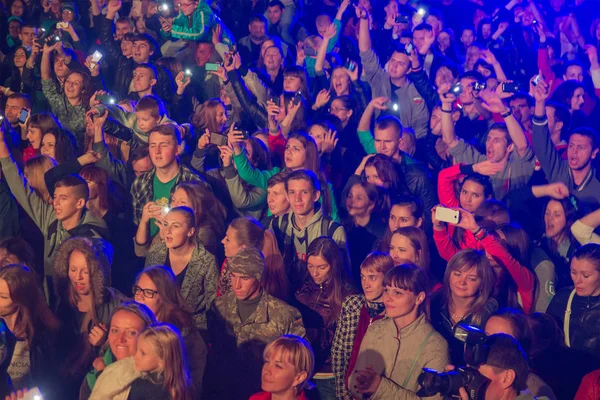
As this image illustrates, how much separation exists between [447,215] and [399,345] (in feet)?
3.83

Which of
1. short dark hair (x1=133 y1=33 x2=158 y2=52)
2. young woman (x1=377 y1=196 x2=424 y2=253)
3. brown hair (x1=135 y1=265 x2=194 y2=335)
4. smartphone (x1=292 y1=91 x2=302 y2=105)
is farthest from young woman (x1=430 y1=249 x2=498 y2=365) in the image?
short dark hair (x1=133 y1=33 x2=158 y2=52)

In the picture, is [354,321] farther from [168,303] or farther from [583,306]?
[583,306]

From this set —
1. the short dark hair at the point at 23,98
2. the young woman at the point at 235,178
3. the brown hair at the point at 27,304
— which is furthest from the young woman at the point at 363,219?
the short dark hair at the point at 23,98

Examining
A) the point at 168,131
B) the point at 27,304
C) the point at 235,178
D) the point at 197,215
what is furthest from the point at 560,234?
the point at 27,304

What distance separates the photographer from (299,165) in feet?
20.4

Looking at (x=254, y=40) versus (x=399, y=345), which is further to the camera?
(x=254, y=40)

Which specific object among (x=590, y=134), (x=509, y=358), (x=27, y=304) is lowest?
(x=27, y=304)

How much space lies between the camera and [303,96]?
24.6 feet

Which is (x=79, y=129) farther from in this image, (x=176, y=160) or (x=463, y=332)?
(x=463, y=332)

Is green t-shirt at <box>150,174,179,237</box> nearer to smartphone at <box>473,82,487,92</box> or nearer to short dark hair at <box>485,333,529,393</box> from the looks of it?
short dark hair at <box>485,333,529,393</box>

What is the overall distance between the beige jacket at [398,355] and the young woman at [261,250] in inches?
31.9

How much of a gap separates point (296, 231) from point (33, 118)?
2.86 meters

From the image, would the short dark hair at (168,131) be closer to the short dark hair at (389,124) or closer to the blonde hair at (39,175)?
the blonde hair at (39,175)

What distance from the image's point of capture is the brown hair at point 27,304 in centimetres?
468
